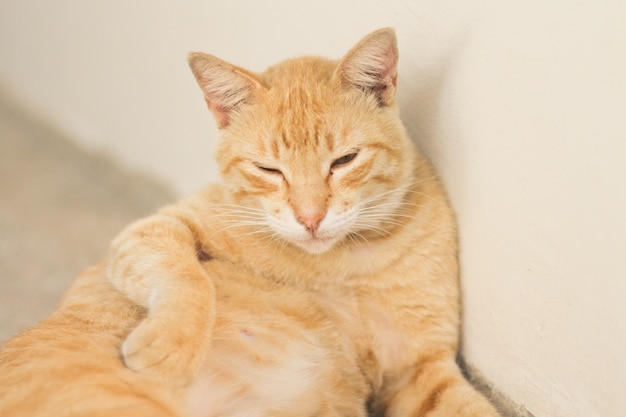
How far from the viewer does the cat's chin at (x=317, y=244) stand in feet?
5.11

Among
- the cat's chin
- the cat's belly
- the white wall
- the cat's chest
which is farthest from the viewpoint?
the cat's chest

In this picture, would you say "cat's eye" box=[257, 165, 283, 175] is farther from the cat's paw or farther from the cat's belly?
the cat's paw

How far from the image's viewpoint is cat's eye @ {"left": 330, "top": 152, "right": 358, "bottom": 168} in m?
1.58

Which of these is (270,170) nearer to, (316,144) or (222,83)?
(316,144)

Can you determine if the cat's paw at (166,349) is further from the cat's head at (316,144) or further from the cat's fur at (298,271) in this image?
the cat's head at (316,144)

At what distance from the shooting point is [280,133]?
162 centimetres

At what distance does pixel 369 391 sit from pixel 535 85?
844mm

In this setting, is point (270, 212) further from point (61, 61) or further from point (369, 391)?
point (61, 61)

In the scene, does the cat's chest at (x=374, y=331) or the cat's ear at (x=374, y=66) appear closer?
the cat's ear at (x=374, y=66)

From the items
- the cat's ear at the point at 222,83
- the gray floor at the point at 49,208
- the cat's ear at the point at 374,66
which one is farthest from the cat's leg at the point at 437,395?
Answer: the gray floor at the point at 49,208

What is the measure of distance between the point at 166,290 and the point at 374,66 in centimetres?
69

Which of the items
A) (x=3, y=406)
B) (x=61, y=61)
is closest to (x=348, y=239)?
(x=3, y=406)

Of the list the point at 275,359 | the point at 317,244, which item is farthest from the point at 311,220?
the point at 275,359

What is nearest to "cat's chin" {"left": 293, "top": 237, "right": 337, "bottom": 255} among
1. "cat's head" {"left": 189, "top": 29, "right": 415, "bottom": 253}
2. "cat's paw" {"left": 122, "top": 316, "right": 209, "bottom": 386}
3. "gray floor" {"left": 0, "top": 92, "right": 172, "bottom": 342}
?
"cat's head" {"left": 189, "top": 29, "right": 415, "bottom": 253}
